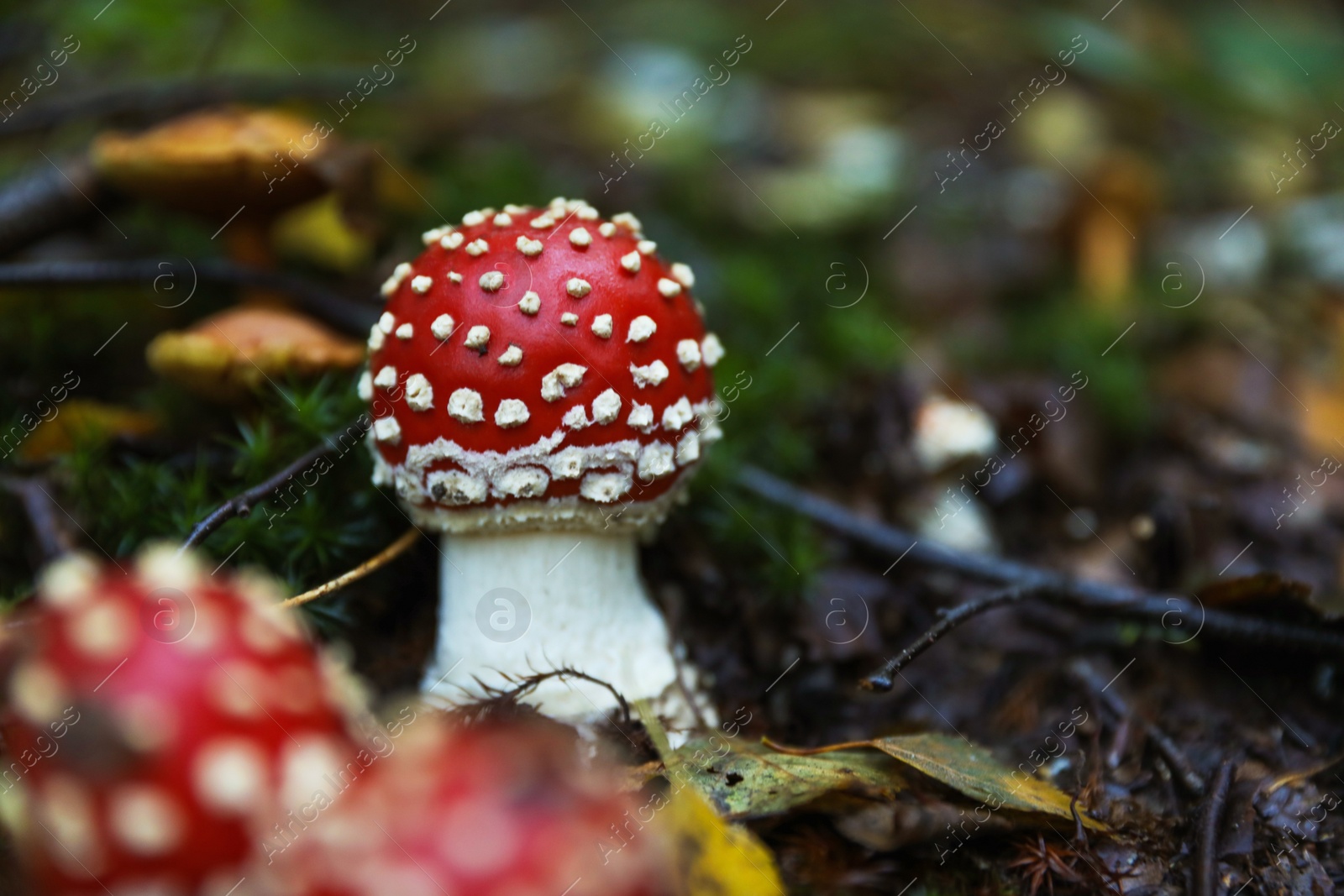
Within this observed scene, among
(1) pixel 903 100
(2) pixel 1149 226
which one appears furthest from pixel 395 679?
(1) pixel 903 100

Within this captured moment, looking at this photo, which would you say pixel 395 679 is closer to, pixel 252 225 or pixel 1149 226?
pixel 252 225

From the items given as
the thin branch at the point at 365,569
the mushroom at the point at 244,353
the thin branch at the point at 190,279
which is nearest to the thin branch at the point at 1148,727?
the thin branch at the point at 365,569

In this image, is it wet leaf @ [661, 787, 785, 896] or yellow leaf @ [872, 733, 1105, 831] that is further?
yellow leaf @ [872, 733, 1105, 831]

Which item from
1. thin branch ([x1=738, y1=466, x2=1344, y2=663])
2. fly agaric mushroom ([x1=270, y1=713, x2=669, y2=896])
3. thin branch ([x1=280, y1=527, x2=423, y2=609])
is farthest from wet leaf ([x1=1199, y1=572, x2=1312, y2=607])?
thin branch ([x1=280, y1=527, x2=423, y2=609])

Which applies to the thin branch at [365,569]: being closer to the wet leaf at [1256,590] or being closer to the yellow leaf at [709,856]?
the yellow leaf at [709,856]

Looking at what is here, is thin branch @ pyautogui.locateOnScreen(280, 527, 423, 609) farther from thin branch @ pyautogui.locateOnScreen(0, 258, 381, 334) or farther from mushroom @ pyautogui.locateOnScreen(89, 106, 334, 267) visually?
mushroom @ pyautogui.locateOnScreen(89, 106, 334, 267)

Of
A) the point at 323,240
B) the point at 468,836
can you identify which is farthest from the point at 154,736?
the point at 323,240

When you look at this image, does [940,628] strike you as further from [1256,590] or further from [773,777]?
[1256,590]
